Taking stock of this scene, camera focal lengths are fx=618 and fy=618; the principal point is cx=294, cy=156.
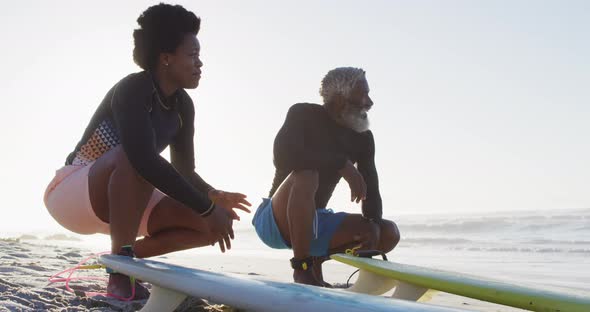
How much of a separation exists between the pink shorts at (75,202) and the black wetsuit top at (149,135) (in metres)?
0.09

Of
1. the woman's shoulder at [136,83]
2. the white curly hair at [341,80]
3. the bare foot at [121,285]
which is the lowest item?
the bare foot at [121,285]

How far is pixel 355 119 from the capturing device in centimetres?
328

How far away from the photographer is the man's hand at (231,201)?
2266 mm

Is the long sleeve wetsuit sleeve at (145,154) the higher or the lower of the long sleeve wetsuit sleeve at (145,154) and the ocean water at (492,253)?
the higher

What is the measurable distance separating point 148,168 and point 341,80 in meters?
1.39

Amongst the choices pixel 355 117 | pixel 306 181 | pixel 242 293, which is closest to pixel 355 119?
pixel 355 117

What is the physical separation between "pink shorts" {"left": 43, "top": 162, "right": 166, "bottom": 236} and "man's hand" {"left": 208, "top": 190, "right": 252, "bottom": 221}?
41 centimetres

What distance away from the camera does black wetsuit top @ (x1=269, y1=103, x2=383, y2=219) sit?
296 cm

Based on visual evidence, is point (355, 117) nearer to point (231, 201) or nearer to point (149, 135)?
point (231, 201)

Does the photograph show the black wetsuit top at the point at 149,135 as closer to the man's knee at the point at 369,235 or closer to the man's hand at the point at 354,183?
the man's hand at the point at 354,183

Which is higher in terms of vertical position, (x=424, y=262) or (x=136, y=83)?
(x=136, y=83)

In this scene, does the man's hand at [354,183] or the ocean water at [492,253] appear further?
the ocean water at [492,253]

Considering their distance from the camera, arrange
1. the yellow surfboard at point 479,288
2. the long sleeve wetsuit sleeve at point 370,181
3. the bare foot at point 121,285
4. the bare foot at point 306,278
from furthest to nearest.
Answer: the long sleeve wetsuit sleeve at point 370,181 → the bare foot at point 306,278 → the bare foot at point 121,285 → the yellow surfboard at point 479,288

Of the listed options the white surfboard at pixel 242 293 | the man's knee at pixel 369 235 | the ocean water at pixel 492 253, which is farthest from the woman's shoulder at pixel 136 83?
the ocean water at pixel 492 253
